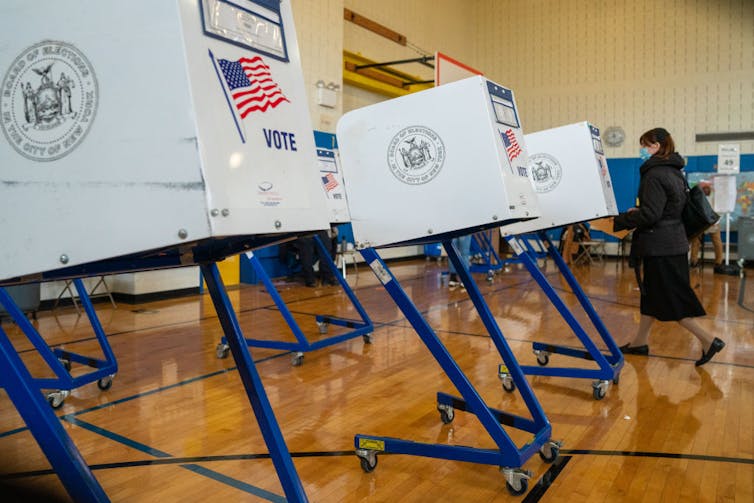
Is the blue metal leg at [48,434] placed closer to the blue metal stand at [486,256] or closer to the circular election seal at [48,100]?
the circular election seal at [48,100]

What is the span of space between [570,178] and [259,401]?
276cm

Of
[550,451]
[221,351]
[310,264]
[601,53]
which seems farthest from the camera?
[601,53]

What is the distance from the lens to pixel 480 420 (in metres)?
2.07

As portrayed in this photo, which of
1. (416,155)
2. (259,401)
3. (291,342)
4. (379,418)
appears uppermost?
(416,155)

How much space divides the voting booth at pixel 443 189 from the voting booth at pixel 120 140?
109 centimetres

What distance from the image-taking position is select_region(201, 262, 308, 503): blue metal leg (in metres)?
1.24

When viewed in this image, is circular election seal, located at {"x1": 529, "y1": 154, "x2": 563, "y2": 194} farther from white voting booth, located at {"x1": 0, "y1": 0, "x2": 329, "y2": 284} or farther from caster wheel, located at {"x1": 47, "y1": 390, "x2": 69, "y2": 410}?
caster wheel, located at {"x1": 47, "y1": 390, "x2": 69, "y2": 410}

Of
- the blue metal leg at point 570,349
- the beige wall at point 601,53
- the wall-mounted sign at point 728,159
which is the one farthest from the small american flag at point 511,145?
the wall-mounted sign at point 728,159

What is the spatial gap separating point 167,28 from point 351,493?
167 centimetres

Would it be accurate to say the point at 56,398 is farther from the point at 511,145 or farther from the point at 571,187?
the point at 571,187

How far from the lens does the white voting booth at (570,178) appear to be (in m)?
3.45

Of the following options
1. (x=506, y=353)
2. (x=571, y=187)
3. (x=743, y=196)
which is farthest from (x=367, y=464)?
(x=743, y=196)

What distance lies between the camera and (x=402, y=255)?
11914mm

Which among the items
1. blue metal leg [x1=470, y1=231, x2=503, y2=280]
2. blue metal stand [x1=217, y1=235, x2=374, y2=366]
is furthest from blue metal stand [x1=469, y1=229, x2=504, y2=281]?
blue metal stand [x1=217, y1=235, x2=374, y2=366]
